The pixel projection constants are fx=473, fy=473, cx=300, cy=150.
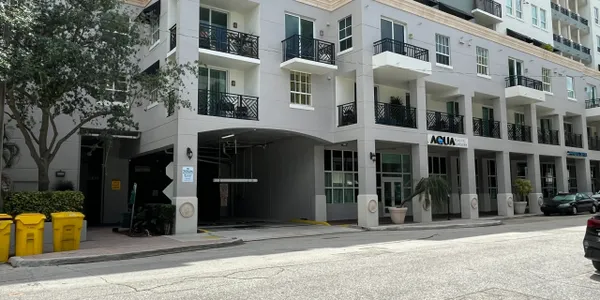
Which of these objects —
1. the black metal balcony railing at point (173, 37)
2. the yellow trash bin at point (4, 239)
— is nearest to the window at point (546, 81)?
the black metal balcony railing at point (173, 37)

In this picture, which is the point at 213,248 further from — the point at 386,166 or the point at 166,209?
the point at 386,166

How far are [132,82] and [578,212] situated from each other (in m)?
25.8

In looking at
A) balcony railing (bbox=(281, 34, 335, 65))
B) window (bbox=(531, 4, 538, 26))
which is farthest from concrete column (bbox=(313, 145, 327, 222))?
window (bbox=(531, 4, 538, 26))

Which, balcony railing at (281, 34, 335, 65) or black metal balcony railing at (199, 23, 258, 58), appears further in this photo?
balcony railing at (281, 34, 335, 65)

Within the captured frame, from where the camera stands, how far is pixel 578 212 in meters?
28.0

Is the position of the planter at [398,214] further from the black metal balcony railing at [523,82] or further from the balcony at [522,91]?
the black metal balcony railing at [523,82]

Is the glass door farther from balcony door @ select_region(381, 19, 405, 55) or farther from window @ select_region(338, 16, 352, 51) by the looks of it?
window @ select_region(338, 16, 352, 51)

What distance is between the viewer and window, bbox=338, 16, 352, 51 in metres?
22.9

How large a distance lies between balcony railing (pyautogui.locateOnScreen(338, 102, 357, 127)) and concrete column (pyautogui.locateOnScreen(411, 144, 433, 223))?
3642 millimetres

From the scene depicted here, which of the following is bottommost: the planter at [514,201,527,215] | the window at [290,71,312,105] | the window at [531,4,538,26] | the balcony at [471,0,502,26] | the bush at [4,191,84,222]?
the planter at [514,201,527,215]

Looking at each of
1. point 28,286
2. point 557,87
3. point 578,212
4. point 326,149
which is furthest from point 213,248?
point 557,87

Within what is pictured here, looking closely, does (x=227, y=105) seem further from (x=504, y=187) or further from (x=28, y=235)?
(x=504, y=187)

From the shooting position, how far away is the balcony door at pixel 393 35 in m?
22.7

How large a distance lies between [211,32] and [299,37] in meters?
4.11
